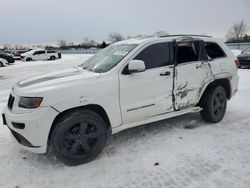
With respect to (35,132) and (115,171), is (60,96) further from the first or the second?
(115,171)

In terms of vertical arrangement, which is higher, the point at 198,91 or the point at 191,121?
the point at 198,91

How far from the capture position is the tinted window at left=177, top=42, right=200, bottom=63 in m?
4.37

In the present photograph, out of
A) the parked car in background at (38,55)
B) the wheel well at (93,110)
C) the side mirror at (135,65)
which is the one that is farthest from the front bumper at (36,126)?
the parked car in background at (38,55)

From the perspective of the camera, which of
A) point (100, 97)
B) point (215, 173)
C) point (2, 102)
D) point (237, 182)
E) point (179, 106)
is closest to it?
point (237, 182)

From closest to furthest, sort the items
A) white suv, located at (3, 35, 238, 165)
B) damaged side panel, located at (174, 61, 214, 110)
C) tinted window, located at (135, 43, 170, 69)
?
1. white suv, located at (3, 35, 238, 165)
2. tinted window, located at (135, 43, 170, 69)
3. damaged side panel, located at (174, 61, 214, 110)

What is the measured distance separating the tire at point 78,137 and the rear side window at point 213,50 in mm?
2671

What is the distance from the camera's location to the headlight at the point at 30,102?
3.14 m

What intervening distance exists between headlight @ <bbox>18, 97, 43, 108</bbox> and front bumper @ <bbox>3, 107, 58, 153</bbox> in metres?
0.08

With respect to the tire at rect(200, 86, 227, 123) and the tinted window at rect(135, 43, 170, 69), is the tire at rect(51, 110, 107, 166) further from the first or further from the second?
the tire at rect(200, 86, 227, 123)

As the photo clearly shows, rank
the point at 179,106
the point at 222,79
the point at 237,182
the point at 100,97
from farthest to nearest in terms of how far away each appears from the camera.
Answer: the point at 222,79
the point at 179,106
the point at 100,97
the point at 237,182

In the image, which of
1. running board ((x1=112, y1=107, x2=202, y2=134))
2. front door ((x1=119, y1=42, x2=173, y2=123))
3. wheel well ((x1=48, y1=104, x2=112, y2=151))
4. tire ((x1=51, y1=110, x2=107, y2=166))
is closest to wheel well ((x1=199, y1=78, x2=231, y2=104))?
running board ((x1=112, y1=107, x2=202, y2=134))

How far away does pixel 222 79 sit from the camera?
196 inches

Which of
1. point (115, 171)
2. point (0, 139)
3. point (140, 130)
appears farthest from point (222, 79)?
point (0, 139)

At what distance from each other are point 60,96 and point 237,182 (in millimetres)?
2502
